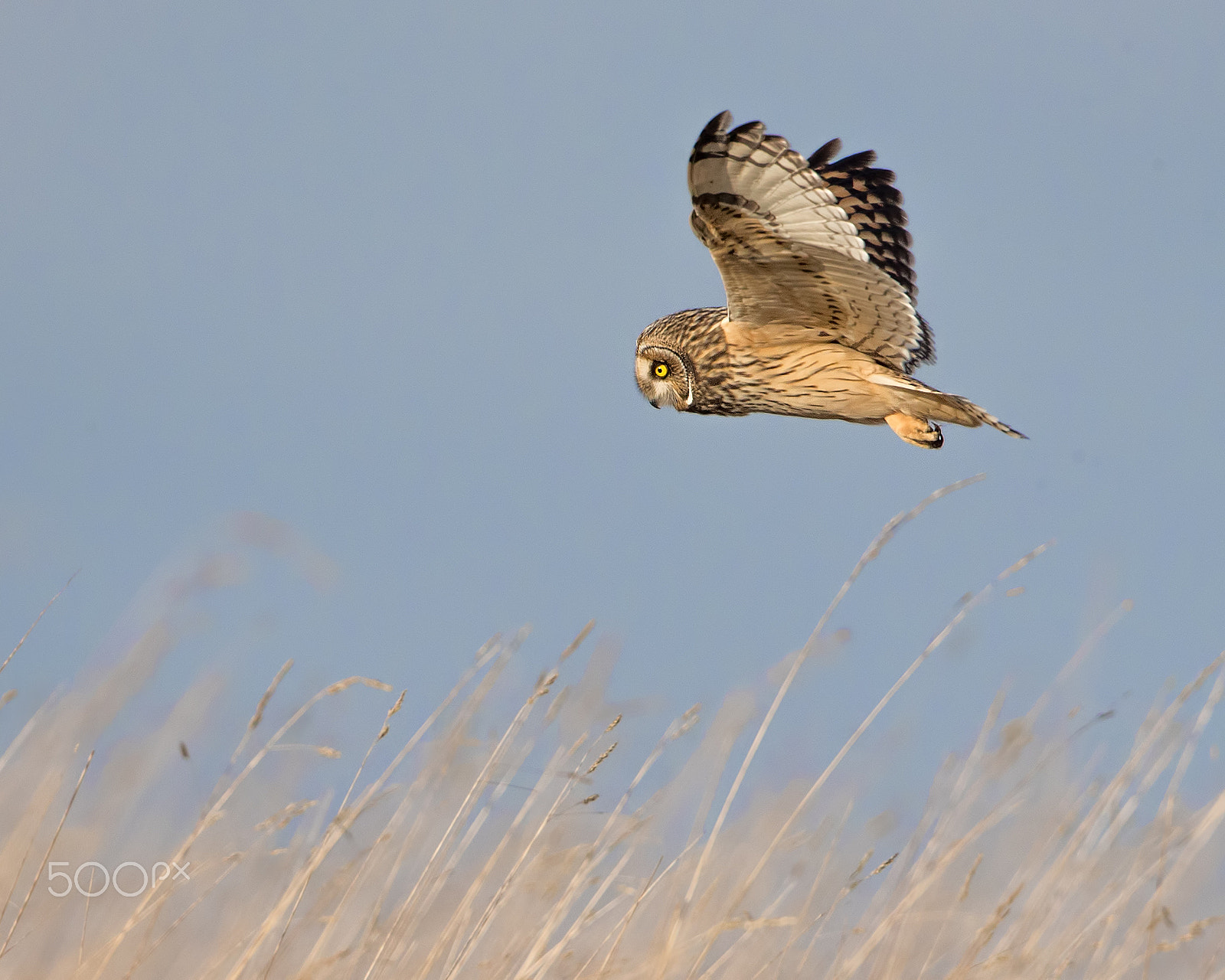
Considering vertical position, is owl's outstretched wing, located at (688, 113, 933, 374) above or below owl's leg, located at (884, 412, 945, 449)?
above

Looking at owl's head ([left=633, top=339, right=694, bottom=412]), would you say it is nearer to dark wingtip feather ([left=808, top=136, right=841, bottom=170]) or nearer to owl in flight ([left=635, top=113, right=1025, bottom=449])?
owl in flight ([left=635, top=113, right=1025, bottom=449])

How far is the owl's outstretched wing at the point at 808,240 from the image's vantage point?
319 cm

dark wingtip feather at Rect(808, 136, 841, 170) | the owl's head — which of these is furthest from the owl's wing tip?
the owl's head

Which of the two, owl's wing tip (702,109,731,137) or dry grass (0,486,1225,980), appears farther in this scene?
owl's wing tip (702,109,731,137)

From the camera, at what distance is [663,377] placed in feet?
14.0

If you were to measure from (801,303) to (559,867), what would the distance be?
2.15m

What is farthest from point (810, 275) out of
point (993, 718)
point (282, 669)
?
point (282, 669)

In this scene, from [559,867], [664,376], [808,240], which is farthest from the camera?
[664,376]

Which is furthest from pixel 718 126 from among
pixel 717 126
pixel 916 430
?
pixel 916 430

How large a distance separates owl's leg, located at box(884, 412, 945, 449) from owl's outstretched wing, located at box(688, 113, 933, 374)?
167 millimetres

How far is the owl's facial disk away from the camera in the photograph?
4109mm

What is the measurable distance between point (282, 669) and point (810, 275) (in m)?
2.28

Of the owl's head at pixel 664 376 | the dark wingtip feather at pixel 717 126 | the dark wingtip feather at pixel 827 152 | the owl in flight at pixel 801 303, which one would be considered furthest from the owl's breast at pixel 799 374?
the dark wingtip feather at pixel 717 126

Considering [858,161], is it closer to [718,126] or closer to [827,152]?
[827,152]
